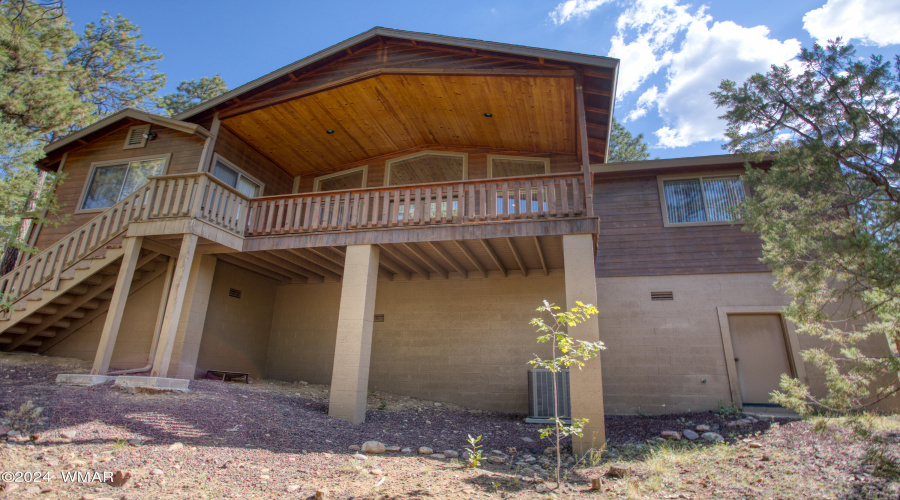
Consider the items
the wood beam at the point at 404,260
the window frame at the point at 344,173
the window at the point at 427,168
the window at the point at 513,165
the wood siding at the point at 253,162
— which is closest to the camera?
the wood beam at the point at 404,260

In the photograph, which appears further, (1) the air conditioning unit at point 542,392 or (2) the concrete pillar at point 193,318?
(2) the concrete pillar at point 193,318

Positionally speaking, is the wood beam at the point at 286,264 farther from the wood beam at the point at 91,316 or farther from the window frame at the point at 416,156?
the window frame at the point at 416,156

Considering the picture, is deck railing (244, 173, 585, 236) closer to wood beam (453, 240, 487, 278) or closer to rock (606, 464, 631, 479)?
wood beam (453, 240, 487, 278)

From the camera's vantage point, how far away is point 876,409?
7.51 metres

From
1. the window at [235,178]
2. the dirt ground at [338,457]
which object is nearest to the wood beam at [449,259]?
the dirt ground at [338,457]

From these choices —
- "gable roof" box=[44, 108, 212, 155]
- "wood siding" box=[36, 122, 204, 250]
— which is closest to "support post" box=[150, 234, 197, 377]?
"wood siding" box=[36, 122, 204, 250]

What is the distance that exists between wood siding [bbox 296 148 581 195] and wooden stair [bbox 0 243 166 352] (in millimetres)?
3463

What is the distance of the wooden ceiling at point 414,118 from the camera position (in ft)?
28.8

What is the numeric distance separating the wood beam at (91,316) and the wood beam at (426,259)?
5546 mm

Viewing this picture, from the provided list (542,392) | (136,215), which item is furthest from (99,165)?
(542,392)

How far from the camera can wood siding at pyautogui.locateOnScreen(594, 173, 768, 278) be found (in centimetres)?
897

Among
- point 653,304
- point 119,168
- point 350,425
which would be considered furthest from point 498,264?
point 119,168

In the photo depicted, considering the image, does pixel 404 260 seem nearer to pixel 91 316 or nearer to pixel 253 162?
pixel 253 162

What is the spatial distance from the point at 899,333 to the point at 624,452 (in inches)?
125
